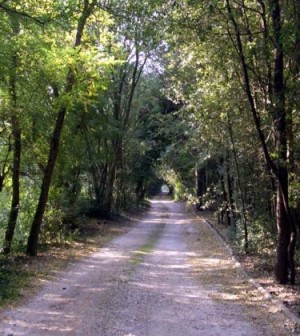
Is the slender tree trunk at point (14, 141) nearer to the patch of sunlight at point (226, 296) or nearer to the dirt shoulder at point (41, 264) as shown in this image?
the dirt shoulder at point (41, 264)

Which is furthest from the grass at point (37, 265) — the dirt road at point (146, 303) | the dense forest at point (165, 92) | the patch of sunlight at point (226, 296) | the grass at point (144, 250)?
the patch of sunlight at point (226, 296)

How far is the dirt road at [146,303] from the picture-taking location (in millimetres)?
7711

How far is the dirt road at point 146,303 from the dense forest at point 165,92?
204 centimetres

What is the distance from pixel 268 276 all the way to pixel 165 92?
1251 cm

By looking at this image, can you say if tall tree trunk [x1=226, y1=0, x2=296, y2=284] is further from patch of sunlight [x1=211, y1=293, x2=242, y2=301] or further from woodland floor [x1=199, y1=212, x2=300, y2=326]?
patch of sunlight [x1=211, y1=293, x2=242, y2=301]

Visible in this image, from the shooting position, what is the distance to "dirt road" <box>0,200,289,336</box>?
25.3 ft

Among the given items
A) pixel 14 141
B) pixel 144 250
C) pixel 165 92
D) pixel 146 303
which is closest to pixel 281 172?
pixel 146 303

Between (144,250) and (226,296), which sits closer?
(226,296)

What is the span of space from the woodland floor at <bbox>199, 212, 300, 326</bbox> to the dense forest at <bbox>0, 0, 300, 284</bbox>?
40 centimetres

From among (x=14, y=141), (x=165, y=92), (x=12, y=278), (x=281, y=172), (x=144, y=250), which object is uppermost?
(x=165, y=92)

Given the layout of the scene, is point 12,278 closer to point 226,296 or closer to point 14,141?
point 226,296

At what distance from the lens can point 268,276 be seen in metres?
12.3

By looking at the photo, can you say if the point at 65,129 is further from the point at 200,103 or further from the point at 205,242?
the point at 205,242

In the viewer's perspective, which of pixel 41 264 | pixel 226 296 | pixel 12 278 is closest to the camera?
pixel 226 296
